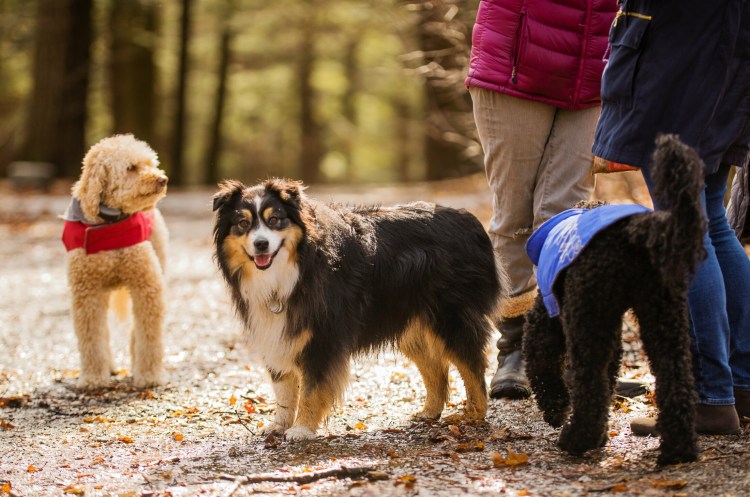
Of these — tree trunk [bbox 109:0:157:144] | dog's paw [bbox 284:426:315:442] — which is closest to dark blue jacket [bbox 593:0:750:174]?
dog's paw [bbox 284:426:315:442]

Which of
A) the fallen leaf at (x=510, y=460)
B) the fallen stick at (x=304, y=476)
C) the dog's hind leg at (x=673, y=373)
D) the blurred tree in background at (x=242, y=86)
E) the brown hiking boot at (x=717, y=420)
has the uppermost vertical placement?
the blurred tree in background at (x=242, y=86)

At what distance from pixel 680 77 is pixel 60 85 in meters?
17.1

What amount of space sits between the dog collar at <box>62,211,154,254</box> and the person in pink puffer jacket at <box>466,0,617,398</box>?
237 centimetres

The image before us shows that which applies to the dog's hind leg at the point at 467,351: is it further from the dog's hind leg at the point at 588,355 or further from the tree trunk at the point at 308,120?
the tree trunk at the point at 308,120

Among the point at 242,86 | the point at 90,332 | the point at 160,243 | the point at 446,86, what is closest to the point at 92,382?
the point at 90,332

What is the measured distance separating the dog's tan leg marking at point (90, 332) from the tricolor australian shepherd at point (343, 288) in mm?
1634

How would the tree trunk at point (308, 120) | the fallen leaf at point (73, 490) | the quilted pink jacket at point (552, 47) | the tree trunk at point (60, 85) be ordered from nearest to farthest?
1. the fallen leaf at point (73, 490)
2. the quilted pink jacket at point (552, 47)
3. the tree trunk at point (60, 85)
4. the tree trunk at point (308, 120)

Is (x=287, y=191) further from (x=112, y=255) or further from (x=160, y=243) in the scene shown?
(x=160, y=243)

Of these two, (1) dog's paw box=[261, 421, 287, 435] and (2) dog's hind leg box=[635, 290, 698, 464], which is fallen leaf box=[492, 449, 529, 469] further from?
(1) dog's paw box=[261, 421, 287, 435]

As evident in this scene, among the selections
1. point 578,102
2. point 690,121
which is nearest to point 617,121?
point 690,121

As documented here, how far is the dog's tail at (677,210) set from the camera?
9.95 feet

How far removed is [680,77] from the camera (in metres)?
3.56

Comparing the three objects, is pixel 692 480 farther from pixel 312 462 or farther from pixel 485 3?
pixel 485 3

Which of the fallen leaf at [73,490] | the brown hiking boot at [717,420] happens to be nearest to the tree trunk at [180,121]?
the fallen leaf at [73,490]
